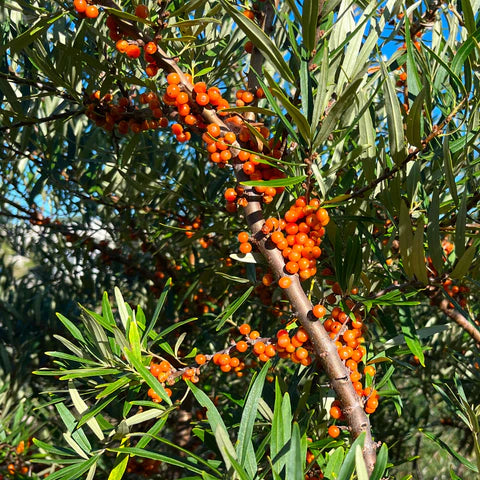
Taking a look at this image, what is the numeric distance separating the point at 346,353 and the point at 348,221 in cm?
16

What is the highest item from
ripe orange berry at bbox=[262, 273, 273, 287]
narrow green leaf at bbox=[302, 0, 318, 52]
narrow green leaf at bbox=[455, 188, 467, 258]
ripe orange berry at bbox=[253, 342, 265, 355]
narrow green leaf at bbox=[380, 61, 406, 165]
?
narrow green leaf at bbox=[302, 0, 318, 52]

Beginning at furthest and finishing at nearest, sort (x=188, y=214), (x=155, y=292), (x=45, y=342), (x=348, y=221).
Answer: (x=45, y=342)
(x=155, y=292)
(x=188, y=214)
(x=348, y=221)

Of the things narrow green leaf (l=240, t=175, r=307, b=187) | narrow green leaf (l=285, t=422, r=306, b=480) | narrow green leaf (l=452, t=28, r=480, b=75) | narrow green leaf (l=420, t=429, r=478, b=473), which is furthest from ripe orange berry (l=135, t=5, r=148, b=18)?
narrow green leaf (l=420, t=429, r=478, b=473)

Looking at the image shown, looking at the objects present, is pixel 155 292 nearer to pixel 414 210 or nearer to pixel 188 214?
pixel 188 214

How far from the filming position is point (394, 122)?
1.68 feet

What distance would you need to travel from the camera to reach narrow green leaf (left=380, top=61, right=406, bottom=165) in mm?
493

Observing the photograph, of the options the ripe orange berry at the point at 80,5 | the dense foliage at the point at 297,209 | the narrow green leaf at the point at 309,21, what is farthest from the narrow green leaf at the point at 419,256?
the ripe orange berry at the point at 80,5

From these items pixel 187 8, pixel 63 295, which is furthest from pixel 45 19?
pixel 63 295

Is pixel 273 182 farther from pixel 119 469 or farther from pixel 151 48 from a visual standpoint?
pixel 119 469

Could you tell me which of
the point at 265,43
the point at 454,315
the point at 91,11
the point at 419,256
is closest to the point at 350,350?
the point at 419,256

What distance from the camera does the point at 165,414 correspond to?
553 mm

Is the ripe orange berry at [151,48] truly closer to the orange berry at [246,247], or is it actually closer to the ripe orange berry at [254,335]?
the orange berry at [246,247]

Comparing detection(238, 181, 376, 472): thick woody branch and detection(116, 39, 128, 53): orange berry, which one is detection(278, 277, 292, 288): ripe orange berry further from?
detection(116, 39, 128, 53): orange berry

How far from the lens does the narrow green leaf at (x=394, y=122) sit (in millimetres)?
493
